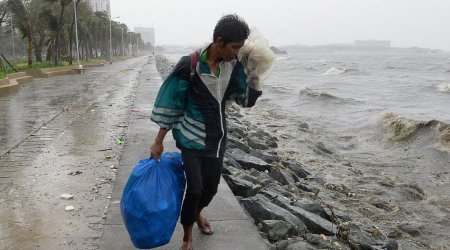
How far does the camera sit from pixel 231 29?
266 centimetres

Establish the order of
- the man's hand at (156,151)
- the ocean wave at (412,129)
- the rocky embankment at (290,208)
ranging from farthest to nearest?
1. the ocean wave at (412,129)
2. the rocky embankment at (290,208)
3. the man's hand at (156,151)

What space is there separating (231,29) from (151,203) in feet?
3.86

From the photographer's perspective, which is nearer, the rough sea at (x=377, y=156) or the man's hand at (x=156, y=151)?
the man's hand at (x=156, y=151)

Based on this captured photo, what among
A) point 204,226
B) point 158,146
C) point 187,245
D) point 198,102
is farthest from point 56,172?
point 198,102

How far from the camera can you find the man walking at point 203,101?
8.96 ft

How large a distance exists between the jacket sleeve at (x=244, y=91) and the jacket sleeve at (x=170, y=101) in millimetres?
379

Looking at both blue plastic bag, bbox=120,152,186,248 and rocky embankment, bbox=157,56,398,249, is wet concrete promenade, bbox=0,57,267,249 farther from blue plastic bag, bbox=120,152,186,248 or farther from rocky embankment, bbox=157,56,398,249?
blue plastic bag, bbox=120,152,186,248

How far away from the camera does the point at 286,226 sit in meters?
3.78

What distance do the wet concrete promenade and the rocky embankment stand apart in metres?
0.26

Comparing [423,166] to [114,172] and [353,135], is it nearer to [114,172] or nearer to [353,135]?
[353,135]

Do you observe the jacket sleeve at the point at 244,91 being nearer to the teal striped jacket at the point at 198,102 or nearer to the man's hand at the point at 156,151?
the teal striped jacket at the point at 198,102

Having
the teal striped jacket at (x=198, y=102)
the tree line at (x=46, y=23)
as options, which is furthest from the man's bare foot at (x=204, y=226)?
the tree line at (x=46, y=23)

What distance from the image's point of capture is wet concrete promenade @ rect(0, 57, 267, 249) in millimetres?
3422

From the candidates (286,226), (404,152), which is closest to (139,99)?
(404,152)
